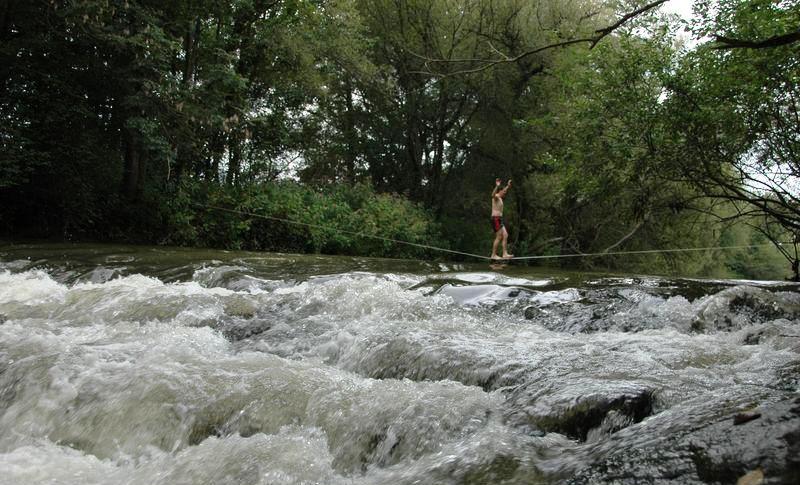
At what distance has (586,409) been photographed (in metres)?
2.84

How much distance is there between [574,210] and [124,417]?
19265 millimetres

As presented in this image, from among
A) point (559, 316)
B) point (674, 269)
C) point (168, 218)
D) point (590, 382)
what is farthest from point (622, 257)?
point (590, 382)

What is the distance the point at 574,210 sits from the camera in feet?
68.7

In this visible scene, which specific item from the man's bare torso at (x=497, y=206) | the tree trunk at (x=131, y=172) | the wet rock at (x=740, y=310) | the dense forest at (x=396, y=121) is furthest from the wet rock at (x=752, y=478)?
the tree trunk at (x=131, y=172)

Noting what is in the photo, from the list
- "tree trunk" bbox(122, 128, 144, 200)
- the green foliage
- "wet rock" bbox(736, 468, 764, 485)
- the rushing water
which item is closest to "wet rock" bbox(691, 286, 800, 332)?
the rushing water

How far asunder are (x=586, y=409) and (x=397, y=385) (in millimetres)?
1206

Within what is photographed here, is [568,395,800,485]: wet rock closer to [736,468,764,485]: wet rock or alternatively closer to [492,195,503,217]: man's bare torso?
[736,468,764,485]: wet rock

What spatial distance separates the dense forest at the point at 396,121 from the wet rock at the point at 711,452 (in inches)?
70.8

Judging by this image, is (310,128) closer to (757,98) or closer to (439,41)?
(439,41)

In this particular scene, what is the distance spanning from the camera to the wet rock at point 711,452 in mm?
1831

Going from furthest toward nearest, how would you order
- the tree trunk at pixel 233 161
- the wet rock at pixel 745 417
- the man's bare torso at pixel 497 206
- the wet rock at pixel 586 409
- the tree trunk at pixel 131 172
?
the tree trunk at pixel 233 161 → the tree trunk at pixel 131 172 → the man's bare torso at pixel 497 206 → the wet rock at pixel 586 409 → the wet rock at pixel 745 417

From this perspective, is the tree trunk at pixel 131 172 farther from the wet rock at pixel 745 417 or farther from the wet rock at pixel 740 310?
the wet rock at pixel 745 417

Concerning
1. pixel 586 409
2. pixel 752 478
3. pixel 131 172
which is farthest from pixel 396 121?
pixel 752 478

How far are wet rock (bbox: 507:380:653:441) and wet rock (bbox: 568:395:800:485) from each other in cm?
41
